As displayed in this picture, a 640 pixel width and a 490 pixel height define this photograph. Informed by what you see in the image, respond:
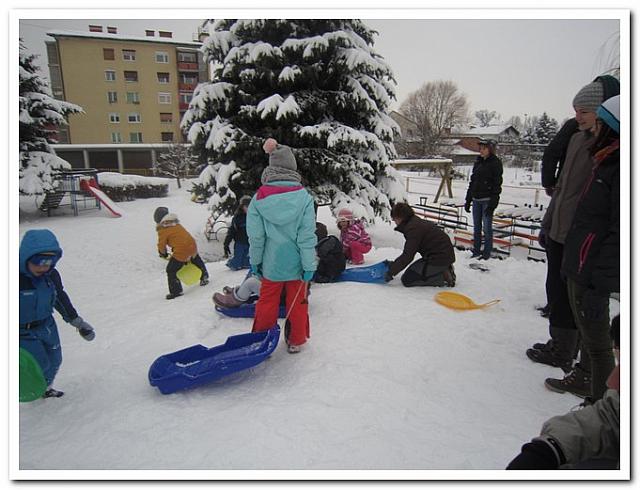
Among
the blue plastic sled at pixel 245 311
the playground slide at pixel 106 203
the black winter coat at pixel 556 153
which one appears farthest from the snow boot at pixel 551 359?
the playground slide at pixel 106 203

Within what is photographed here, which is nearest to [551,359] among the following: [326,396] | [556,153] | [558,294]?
[558,294]

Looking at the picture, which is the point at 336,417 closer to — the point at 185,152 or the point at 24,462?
the point at 24,462

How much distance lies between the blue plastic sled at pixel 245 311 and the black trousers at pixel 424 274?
67.6 inches

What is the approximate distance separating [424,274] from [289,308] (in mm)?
2132

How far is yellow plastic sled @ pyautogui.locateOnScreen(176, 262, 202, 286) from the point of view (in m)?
5.59

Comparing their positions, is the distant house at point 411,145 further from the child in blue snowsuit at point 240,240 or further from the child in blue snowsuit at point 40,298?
the child in blue snowsuit at point 40,298

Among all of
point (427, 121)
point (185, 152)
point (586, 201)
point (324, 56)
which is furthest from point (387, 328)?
point (427, 121)

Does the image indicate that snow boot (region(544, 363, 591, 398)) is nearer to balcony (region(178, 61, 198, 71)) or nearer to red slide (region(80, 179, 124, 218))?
red slide (region(80, 179, 124, 218))

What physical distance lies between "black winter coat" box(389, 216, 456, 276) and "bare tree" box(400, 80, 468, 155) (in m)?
32.6

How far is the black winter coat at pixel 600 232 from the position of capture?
200 centimetres

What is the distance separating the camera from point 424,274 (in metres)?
4.75

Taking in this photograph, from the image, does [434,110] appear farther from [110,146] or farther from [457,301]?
[457,301]

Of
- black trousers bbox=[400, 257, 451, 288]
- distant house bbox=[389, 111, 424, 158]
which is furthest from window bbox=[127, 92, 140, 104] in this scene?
black trousers bbox=[400, 257, 451, 288]
